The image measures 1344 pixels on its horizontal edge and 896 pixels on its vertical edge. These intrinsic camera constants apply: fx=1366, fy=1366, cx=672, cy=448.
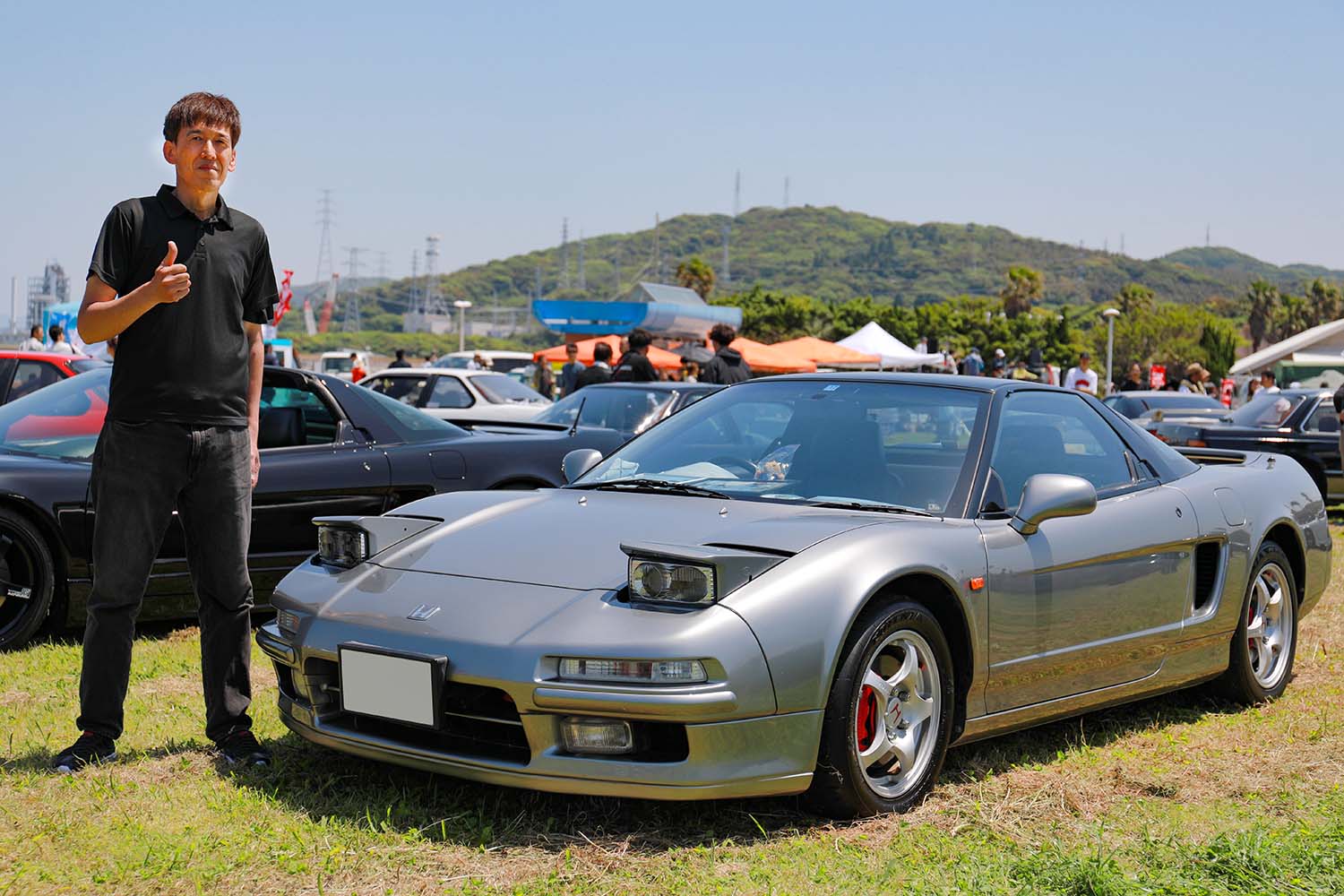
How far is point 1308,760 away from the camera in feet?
14.1

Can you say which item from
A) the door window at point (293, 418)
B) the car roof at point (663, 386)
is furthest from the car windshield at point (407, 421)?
the car roof at point (663, 386)

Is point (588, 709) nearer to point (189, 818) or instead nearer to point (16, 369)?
point (189, 818)

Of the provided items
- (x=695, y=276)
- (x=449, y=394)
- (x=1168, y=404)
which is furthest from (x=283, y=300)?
(x=695, y=276)

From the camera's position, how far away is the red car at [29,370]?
10.3 m

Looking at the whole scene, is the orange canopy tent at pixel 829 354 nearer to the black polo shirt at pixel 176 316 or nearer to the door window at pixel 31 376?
the door window at pixel 31 376

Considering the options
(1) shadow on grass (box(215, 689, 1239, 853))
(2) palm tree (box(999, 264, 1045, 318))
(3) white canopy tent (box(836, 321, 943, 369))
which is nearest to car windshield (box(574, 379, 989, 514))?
(1) shadow on grass (box(215, 689, 1239, 853))

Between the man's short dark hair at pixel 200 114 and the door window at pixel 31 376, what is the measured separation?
7320 mm

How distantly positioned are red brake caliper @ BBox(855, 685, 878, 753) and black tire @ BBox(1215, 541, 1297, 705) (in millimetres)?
2058

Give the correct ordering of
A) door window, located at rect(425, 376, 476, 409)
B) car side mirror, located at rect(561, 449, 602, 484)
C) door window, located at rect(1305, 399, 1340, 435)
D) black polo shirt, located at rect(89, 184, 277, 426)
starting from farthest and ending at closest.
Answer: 1. door window, located at rect(425, 376, 476, 409)
2. door window, located at rect(1305, 399, 1340, 435)
3. car side mirror, located at rect(561, 449, 602, 484)
4. black polo shirt, located at rect(89, 184, 277, 426)

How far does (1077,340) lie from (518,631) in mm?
86719

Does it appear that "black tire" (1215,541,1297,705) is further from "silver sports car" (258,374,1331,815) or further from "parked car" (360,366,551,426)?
"parked car" (360,366,551,426)

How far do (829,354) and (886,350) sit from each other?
2860mm

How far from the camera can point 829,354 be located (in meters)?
34.3

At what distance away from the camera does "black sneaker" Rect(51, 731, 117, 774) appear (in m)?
3.74
